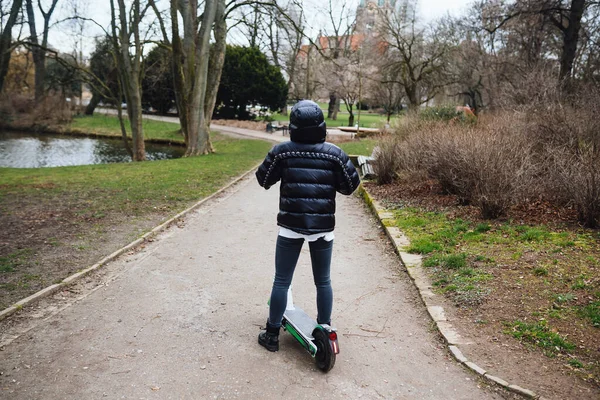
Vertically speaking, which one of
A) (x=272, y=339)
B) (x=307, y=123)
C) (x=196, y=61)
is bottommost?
(x=272, y=339)

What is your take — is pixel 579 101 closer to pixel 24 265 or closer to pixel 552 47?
pixel 24 265

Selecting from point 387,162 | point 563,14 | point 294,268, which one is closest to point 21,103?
point 387,162

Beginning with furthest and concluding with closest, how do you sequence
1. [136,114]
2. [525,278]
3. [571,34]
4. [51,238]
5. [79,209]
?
[136,114] → [571,34] → [79,209] → [51,238] → [525,278]

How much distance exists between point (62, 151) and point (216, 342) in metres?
25.5

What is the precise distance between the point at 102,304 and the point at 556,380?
4138mm

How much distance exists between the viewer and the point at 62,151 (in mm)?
26312

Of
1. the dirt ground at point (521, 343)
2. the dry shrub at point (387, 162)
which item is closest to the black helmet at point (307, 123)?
the dirt ground at point (521, 343)

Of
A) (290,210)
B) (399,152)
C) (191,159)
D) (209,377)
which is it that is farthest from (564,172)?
(191,159)

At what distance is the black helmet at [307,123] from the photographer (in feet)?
11.9

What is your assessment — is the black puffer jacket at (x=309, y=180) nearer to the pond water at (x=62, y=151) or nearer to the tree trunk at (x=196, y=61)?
the tree trunk at (x=196, y=61)

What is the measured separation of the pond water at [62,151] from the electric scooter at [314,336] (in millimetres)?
20100

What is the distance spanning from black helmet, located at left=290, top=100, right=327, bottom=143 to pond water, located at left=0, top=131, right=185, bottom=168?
20406 mm

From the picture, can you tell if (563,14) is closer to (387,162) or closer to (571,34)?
(571,34)

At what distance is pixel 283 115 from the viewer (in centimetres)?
5828
